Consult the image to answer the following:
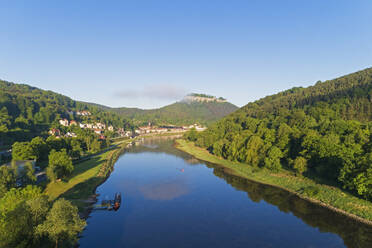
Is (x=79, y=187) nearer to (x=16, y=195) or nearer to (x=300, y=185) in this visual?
(x=16, y=195)

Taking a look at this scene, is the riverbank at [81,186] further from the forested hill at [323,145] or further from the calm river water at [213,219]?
the forested hill at [323,145]

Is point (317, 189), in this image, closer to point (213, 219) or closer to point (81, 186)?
point (213, 219)

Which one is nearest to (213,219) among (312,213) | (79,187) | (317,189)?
(312,213)

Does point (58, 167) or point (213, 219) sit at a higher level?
point (58, 167)

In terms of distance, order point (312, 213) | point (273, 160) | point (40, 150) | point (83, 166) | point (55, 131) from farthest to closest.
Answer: point (55, 131)
point (83, 166)
point (40, 150)
point (273, 160)
point (312, 213)

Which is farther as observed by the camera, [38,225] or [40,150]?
[40,150]

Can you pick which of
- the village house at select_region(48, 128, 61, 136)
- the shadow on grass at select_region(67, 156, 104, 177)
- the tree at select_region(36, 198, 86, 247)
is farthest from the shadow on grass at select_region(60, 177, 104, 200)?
the village house at select_region(48, 128, 61, 136)

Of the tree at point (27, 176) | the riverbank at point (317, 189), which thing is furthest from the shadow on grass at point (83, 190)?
the riverbank at point (317, 189)

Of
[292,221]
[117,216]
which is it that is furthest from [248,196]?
[117,216]
